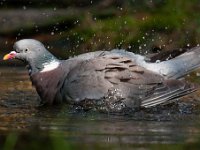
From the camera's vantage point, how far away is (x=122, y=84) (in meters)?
6.55

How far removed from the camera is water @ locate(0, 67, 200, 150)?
4.38 meters

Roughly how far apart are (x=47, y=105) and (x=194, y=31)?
3432 millimetres

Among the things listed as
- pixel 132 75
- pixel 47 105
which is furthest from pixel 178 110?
pixel 47 105

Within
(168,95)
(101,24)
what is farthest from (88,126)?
(101,24)

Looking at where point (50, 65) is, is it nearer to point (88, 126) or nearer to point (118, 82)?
point (118, 82)

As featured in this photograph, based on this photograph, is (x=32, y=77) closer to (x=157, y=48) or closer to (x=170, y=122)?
(x=170, y=122)

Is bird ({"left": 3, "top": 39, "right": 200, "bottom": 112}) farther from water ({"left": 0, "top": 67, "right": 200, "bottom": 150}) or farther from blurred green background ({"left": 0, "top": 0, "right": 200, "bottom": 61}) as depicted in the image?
blurred green background ({"left": 0, "top": 0, "right": 200, "bottom": 61})

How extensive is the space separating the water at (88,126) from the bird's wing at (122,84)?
0.12 m

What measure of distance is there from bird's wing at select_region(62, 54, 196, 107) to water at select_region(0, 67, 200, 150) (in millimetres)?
118

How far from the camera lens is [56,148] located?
3.98 metres

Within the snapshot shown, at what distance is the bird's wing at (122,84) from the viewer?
6.52 m

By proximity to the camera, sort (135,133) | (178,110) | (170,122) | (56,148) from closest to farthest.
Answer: (56,148) → (135,133) → (170,122) → (178,110)

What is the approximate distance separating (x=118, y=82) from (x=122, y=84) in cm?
4

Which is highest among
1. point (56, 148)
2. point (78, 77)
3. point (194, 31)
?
point (194, 31)
